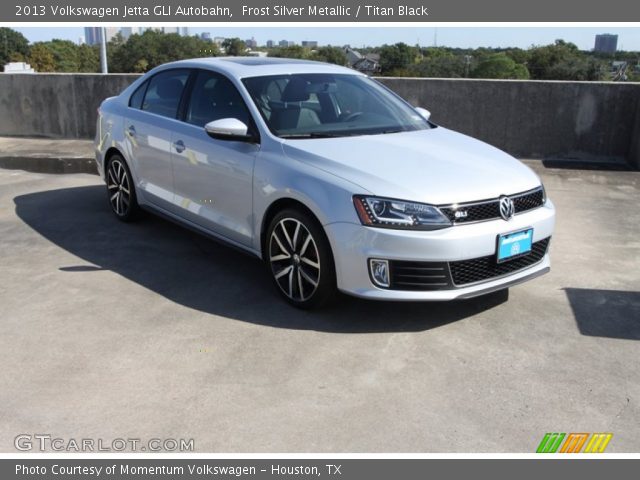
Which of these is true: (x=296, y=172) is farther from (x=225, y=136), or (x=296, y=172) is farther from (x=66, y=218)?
(x=66, y=218)

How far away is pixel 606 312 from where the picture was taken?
482 cm

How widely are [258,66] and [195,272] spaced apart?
1.75 m

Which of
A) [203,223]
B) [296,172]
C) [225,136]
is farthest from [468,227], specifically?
[203,223]

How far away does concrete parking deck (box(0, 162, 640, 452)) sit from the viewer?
336 cm

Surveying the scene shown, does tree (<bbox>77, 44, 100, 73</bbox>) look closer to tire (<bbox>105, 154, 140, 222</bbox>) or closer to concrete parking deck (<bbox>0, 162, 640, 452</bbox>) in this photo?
tire (<bbox>105, 154, 140, 222</bbox>)

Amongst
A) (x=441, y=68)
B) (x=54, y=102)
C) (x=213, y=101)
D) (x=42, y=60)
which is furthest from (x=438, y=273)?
(x=42, y=60)

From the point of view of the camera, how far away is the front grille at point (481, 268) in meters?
4.23

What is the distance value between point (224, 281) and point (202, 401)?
1.88 metres

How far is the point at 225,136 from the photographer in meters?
4.94

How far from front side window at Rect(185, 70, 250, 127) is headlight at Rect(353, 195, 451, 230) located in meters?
1.37

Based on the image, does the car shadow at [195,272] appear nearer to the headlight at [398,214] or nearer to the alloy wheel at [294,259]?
the alloy wheel at [294,259]

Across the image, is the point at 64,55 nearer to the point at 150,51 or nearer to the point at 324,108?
the point at 150,51

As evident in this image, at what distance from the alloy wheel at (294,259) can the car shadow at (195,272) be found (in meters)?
0.16

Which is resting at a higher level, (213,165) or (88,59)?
(88,59)
